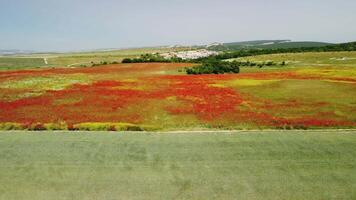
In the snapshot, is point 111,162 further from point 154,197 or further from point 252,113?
point 252,113

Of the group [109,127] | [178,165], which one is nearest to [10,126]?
[109,127]

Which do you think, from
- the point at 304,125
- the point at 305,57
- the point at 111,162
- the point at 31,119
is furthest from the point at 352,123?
the point at 305,57

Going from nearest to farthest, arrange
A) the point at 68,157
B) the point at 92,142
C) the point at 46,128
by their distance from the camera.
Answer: the point at 68,157, the point at 92,142, the point at 46,128

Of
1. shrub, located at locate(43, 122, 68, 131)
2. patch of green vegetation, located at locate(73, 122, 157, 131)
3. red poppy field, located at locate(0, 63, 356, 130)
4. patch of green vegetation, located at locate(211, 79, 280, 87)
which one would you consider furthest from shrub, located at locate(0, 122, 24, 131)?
patch of green vegetation, located at locate(211, 79, 280, 87)

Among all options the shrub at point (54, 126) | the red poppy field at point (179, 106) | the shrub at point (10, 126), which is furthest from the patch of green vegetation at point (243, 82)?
the shrub at point (10, 126)

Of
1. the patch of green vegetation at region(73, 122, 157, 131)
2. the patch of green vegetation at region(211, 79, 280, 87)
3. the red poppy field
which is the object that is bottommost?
the patch of green vegetation at region(211, 79, 280, 87)

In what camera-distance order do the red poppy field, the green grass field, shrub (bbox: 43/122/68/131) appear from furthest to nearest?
the red poppy field
shrub (bbox: 43/122/68/131)
the green grass field

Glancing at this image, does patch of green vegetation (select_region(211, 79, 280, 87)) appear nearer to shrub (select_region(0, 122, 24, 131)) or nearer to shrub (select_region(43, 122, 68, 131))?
shrub (select_region(43, 122, 68, 131))

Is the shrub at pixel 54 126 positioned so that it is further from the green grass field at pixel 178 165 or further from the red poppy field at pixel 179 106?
the green grass field at pixel 178 165
